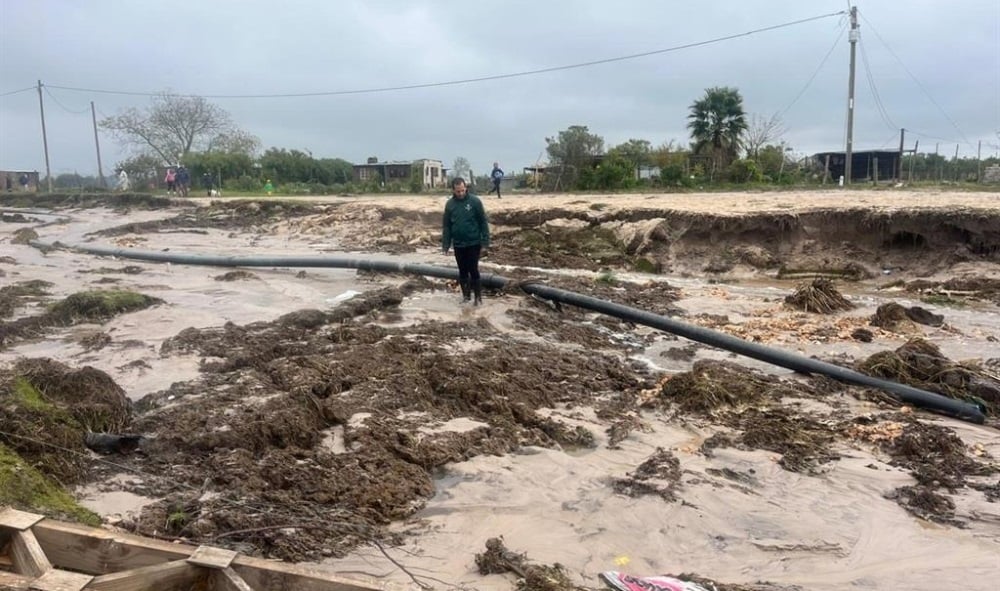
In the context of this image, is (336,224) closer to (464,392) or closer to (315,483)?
(464,392)

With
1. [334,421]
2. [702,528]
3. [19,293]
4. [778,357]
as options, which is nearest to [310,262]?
[19,293]

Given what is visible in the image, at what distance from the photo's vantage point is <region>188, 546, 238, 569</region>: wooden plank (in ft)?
9.11

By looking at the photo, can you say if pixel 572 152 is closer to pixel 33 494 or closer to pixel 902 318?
pixel 902 318

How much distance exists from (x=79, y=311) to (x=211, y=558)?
24.4 ft

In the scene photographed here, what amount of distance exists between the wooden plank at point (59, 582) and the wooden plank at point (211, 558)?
0.37 m

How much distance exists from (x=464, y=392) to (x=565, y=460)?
4.34ft

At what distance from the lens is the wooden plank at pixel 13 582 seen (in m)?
2.52

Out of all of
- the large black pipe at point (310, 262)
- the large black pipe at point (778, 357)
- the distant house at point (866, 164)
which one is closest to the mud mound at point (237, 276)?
the large black pipe at point (310, 262)

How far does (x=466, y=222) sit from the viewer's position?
9406mm

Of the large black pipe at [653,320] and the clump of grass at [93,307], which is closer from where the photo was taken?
the large black pipe at [653,320]

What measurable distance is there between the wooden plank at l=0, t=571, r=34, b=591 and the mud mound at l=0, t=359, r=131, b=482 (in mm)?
1776

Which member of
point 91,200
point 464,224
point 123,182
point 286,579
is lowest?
point 286,579

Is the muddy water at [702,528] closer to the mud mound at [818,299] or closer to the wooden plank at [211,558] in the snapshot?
the wooden plank at [211,558]

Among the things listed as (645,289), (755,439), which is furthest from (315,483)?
(645,289)
